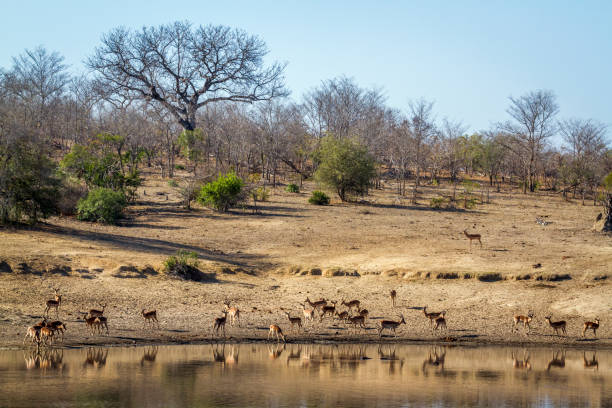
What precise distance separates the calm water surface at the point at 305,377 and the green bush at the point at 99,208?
51.4 ft

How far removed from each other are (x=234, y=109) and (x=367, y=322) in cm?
5659

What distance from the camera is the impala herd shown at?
16.2 meters

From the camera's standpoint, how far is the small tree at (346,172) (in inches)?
1619

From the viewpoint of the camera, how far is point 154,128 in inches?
2621

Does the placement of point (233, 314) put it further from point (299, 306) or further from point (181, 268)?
point (181, 268)

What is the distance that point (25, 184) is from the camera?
25.8m

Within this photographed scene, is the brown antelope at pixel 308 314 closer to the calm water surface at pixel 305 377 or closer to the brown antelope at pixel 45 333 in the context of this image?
the calm water surface at pixel 305 377

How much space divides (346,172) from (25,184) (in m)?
19.9

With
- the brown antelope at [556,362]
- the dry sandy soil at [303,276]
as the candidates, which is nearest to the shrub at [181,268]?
the dry sandy soil at [303,276]

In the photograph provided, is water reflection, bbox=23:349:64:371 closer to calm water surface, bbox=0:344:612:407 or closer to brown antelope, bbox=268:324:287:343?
calm water surface, bbox=0:344:612:407

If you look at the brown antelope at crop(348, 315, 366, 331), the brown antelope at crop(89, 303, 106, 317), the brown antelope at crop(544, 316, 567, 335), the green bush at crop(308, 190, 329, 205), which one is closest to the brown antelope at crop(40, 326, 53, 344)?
the brown antelope at crop(89, 303, 106, 317)

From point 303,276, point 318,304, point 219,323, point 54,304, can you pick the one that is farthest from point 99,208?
point 219,323

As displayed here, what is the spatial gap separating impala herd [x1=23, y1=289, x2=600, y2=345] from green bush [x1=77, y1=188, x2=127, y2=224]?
11819 millimetres

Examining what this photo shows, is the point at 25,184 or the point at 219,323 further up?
the point at 25,184
